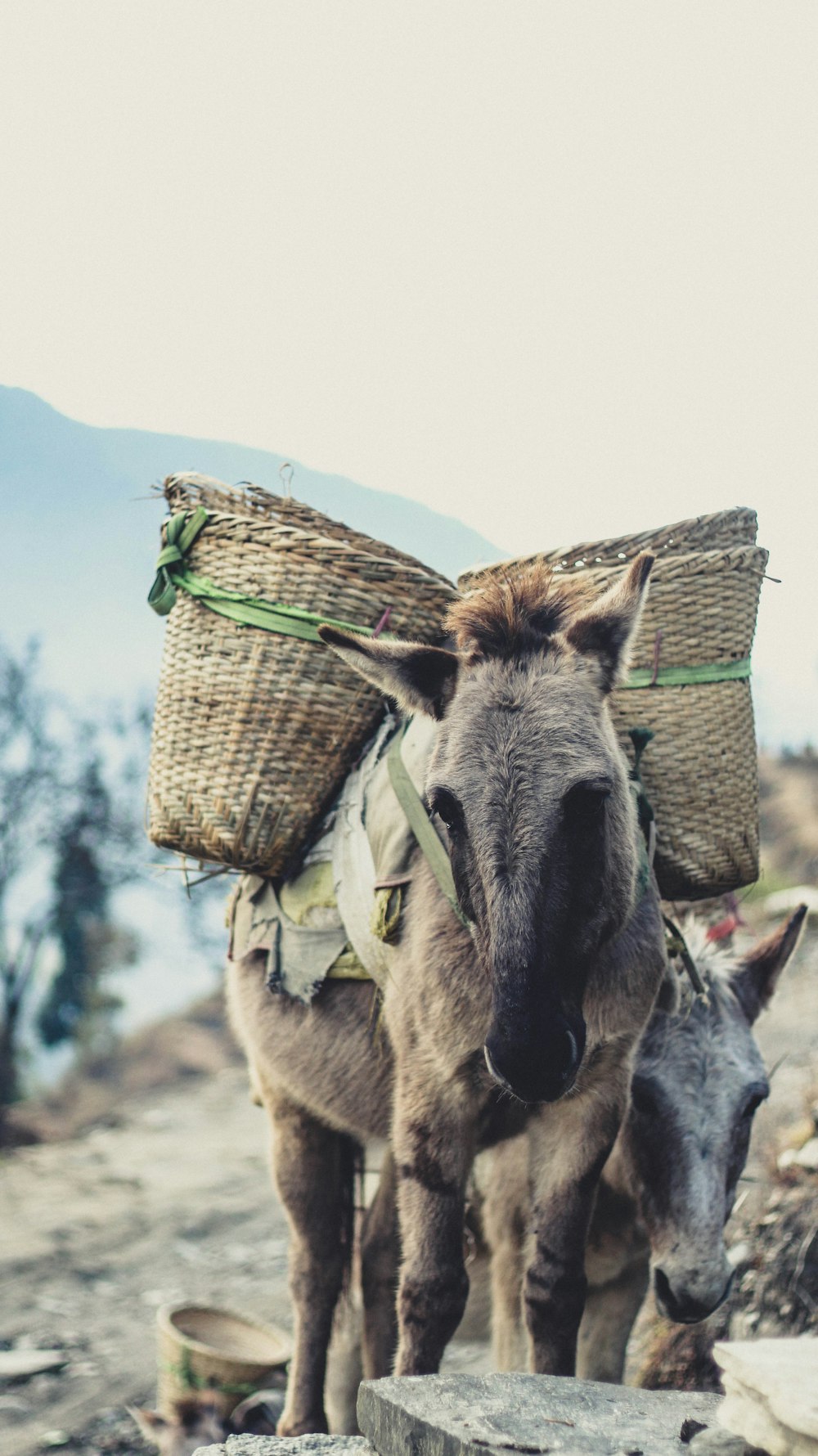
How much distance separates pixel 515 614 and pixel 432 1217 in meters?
1.80

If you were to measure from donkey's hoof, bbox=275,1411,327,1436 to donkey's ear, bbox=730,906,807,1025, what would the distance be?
7.67 ft

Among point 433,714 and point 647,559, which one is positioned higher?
point 647,559

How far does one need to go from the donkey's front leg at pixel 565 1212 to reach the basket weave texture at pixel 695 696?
86cm

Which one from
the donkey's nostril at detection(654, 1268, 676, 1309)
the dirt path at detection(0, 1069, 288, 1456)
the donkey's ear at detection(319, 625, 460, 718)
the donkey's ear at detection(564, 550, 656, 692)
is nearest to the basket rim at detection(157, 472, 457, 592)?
the donkey's ear at detection(319, 625, 460, 718)

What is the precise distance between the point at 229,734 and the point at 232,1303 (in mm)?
5006

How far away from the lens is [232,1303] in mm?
7293

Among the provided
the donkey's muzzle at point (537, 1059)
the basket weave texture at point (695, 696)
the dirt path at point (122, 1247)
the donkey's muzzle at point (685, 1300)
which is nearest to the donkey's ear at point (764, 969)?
the basket weave texture at point (695, 696)

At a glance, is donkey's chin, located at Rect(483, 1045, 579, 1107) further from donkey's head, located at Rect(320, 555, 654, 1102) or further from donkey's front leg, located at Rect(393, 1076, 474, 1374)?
donkey's front leg, located at Rect(393, 1076, 474, 1374)

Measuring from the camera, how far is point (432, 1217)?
337 centimetres

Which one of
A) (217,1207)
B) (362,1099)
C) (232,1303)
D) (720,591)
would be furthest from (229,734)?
(217,1207)

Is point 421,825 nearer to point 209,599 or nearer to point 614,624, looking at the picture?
point 614,624

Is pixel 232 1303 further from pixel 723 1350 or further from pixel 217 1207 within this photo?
pixel 723 1350

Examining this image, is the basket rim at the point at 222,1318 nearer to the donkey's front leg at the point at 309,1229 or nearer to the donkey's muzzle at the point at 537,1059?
the donkey's front leg at the point at 309,1229

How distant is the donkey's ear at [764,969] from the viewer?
4.51 metres
